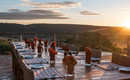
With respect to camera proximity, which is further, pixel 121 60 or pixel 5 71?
pixel 5 71

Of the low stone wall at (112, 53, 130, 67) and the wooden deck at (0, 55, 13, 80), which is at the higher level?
the low stone wall at (112, 53, 130, 67)

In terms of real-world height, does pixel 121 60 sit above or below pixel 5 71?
above

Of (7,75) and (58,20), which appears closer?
(7,75)

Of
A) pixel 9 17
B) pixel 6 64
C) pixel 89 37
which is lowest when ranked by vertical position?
pixel 6 64

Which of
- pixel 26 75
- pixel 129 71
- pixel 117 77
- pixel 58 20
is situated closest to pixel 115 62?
pixel 129 71

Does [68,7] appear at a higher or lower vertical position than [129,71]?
higher

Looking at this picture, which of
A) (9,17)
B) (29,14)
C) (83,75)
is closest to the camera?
(83,75)

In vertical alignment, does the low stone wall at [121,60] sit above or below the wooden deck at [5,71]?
above

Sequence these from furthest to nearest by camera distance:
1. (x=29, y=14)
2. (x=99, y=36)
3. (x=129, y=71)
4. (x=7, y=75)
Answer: (x=29, y=14) < (x=99, y=36) < (x=7, y=75) < (x=129, y=71)

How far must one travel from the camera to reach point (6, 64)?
1266 cm

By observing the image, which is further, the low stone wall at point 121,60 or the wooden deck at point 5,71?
the wooden deck at point 5,71

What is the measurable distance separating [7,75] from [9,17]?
31759mm

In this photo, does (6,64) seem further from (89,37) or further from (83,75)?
(83,75)

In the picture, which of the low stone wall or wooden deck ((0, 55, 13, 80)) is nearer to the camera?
the low stone wall
